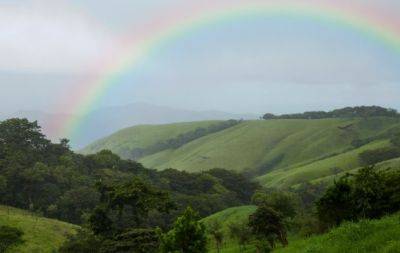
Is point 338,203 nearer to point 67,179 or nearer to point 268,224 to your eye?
point 268,224

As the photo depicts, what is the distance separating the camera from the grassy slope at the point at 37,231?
328ft

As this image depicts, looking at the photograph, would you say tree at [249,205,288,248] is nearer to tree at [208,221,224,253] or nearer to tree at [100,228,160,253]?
tree at [100,228,160,253]

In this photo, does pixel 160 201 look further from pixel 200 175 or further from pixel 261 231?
pixel 200 175

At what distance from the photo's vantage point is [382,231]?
26312 millimetres

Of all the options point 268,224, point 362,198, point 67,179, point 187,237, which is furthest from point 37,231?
point 362,198

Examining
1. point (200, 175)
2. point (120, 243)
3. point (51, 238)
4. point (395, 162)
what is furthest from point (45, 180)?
point (395, 162)

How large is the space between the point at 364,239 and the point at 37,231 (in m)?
96.8

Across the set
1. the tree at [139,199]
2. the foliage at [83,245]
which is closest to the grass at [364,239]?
the tree at [139,199]

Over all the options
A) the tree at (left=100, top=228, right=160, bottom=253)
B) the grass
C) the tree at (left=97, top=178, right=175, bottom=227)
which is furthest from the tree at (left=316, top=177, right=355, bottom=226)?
the tree at (left=97, top=178, right=175, bottom=227)

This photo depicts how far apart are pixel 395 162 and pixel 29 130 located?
466 feet

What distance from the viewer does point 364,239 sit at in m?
26.2

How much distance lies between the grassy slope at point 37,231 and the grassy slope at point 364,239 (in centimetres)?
7842

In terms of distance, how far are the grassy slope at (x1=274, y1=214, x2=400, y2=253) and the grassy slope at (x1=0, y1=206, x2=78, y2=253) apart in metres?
78.4

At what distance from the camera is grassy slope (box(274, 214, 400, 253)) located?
2450 cm
